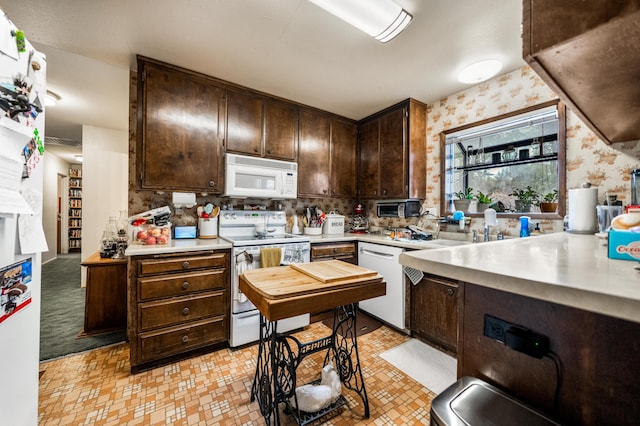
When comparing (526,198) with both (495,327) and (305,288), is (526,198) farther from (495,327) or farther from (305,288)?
(305,288)

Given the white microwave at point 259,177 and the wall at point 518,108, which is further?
the white microwave at point 259,177

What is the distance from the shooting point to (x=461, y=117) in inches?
107

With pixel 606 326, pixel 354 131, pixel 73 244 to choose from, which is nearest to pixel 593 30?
pixel 606 326

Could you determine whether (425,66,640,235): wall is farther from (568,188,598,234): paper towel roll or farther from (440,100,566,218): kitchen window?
(568,188,598,234): paper towel roll

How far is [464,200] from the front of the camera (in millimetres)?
2676

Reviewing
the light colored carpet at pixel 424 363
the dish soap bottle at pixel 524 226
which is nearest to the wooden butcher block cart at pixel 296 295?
the light colored carpet at pixel 424 363

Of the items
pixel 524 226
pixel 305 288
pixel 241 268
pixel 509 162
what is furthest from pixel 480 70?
pixel 241 268

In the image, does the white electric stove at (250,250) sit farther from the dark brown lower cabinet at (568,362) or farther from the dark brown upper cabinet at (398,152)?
the dark brown lower cabinet at (568,362)

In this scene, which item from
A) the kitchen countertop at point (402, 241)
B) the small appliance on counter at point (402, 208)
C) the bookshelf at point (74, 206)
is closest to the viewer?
the kitchen countertop at point (402, 241)

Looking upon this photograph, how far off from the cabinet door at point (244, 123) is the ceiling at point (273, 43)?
17cm

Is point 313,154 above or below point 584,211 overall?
above

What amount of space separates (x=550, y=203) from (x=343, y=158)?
2.24 meters

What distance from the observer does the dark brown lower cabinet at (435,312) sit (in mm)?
2074

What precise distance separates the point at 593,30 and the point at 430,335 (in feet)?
7.80
